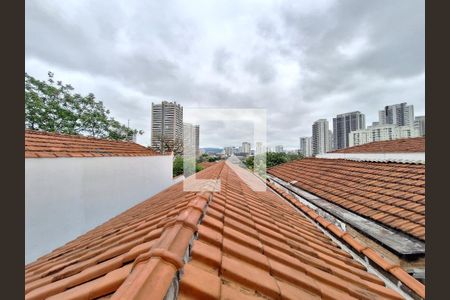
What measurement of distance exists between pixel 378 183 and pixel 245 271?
509 centimetres

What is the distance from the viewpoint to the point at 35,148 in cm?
463

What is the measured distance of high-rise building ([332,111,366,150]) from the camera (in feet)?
133

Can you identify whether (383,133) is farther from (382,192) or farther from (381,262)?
(381,262)

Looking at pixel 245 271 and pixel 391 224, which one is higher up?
pixel 245 271

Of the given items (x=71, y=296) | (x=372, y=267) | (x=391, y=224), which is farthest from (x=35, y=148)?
(x=391, y=224)

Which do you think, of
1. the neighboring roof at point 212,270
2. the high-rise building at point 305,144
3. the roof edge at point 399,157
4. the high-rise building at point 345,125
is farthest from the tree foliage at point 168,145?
the high-rise building at point 305,144

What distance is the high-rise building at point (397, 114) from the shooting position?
3894cm

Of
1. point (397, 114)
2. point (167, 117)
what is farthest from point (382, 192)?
point (397, 114)

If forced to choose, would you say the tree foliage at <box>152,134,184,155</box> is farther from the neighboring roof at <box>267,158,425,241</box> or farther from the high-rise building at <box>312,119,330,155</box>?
the high-rise building at <box>312,119,330,155</box>

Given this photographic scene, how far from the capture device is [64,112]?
683 inches

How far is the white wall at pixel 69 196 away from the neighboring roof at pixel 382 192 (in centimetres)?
623

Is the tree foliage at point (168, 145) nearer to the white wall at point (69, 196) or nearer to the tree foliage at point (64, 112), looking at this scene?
the tree foliage at point (64, 112)

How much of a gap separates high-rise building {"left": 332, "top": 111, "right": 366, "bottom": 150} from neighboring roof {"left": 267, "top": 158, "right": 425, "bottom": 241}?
38.0m

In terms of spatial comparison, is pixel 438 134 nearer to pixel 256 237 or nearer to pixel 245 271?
pixel 256 237
